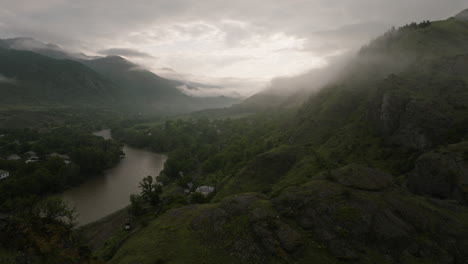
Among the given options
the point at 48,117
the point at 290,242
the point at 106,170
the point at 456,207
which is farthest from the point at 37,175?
the point at 48,117

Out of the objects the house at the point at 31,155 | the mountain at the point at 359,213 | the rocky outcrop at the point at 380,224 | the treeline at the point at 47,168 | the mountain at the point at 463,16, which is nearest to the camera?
the rocky outcrop at the point at 380,224

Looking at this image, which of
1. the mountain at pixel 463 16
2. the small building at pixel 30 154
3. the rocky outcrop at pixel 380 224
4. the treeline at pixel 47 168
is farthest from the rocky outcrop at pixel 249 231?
the mountain at pixel 463 16

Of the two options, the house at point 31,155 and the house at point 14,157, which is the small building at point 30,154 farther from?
the house at point 14,157

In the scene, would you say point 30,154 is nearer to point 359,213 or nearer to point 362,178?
point 362,178

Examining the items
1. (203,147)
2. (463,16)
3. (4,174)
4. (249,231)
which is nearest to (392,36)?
(463,16)

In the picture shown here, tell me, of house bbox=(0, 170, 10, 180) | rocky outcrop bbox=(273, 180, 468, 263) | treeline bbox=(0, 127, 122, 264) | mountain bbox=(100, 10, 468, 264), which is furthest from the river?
rocky outcrop bbox=(273, 180, 468, 263)

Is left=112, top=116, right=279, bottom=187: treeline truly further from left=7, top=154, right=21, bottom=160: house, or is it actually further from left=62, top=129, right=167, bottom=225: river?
left=7, top=154, right=21, bottom=160: house

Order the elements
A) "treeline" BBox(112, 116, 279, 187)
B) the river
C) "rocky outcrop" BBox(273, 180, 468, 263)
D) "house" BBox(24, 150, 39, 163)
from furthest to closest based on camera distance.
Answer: "house" BBox(24, 150, 39, 163) < "treeline" BBox(112, 116, 279, 187) < the river < "rocky outcrop" BBox(273, 180, 468, 263)

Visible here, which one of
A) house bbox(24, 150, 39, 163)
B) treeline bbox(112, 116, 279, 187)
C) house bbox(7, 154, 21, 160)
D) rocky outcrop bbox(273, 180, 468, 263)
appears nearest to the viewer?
rocky outcrop bbox(273, 180, 468, 263)
